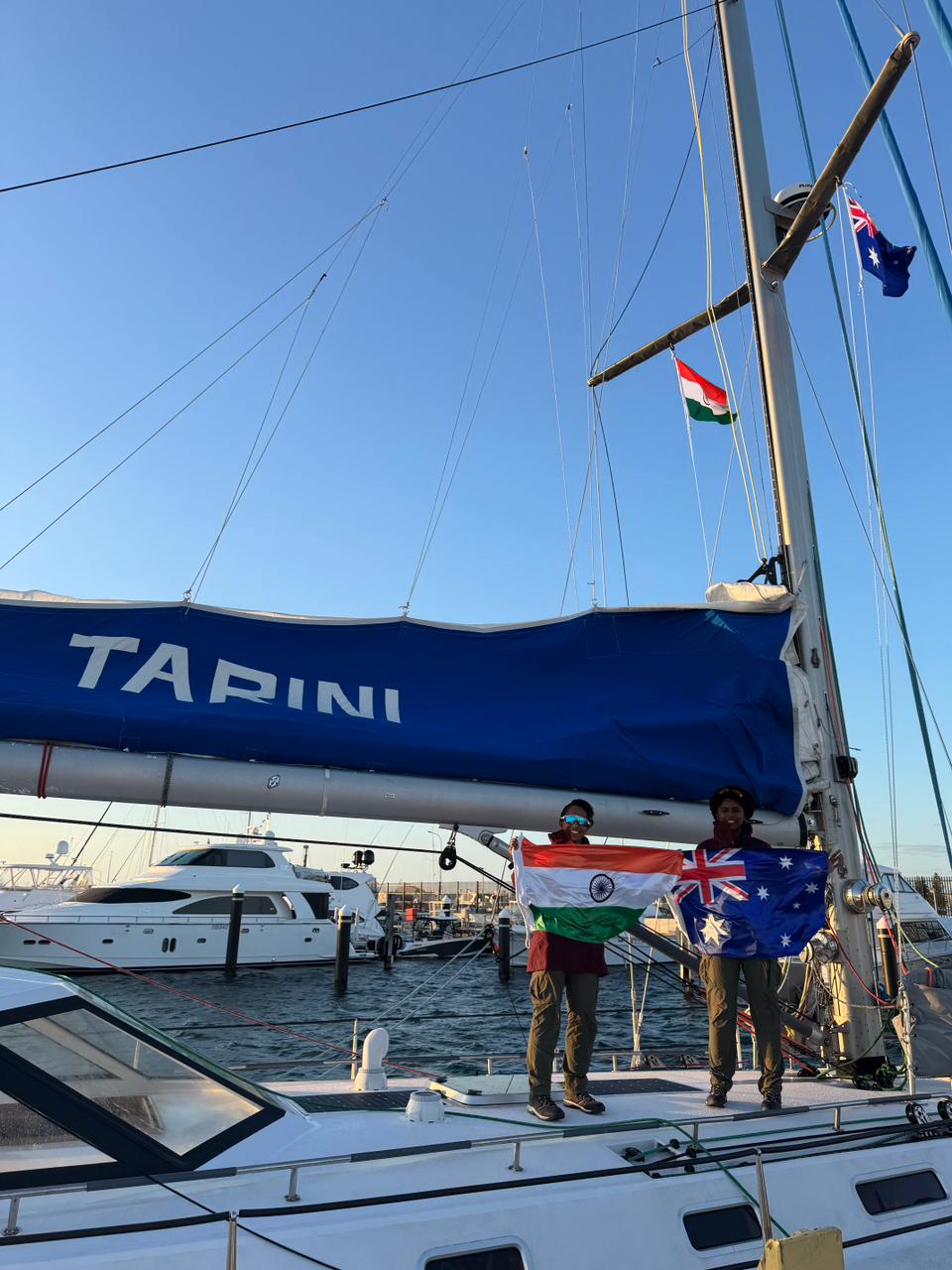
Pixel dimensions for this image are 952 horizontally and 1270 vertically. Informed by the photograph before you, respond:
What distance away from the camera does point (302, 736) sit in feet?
14.5

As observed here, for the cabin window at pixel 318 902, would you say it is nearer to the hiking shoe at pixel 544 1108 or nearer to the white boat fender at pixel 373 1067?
the white boat fender at pixel 373 1067

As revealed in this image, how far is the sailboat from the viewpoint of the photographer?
2859mm

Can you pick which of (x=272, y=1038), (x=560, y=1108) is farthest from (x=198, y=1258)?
(x=272, y=1038)

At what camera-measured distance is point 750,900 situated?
465 cm

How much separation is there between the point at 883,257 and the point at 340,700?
7.33 m

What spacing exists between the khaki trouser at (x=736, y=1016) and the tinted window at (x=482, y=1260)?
6.13 feet

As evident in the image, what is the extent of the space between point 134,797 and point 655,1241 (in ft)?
10.0

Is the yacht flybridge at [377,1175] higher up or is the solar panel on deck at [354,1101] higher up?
the yacht flybridge at [377,1175]

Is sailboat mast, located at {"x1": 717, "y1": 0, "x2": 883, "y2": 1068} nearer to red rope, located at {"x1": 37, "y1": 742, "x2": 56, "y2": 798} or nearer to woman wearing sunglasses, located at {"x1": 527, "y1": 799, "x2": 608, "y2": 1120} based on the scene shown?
woman wearing sunglasses, located at {"x1": 527, "y1": 799, "x2": 608, "y2": 1120}

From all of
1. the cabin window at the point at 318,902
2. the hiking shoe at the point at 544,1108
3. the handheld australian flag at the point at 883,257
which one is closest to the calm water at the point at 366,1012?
the cabin window at the point at 318,902

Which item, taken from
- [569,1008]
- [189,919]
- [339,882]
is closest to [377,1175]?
[569,1008]

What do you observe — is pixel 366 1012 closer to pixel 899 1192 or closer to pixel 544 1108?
pixel 544 1108

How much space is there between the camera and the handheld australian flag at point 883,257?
8.15 meters

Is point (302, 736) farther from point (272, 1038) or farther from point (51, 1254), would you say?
point (272, 1038)
